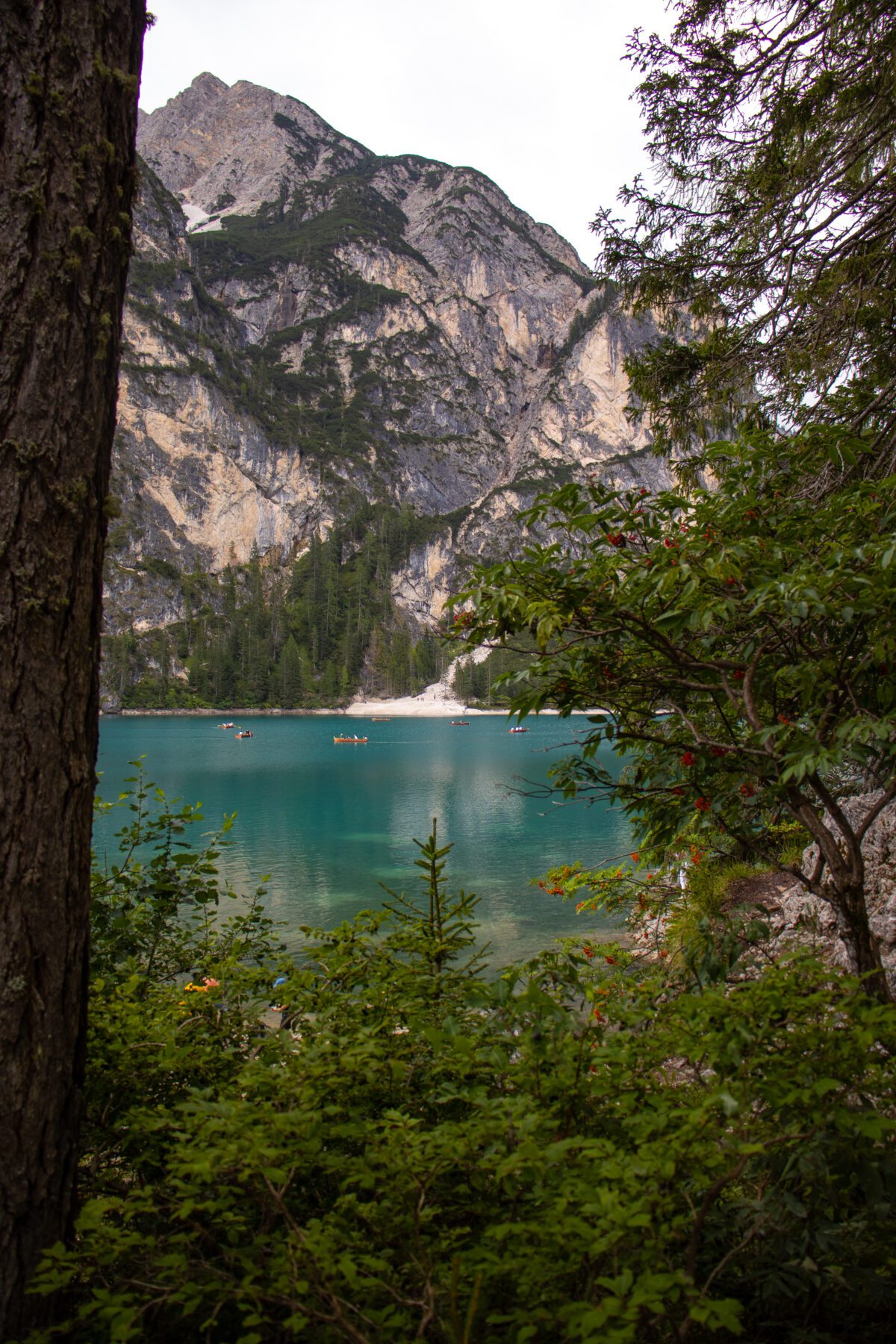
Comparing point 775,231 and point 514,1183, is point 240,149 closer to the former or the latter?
point 775,231

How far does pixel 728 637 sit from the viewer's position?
2406 mm

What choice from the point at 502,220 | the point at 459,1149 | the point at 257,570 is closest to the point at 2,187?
the point at 459,1149

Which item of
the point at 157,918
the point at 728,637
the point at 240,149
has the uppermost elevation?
the point at 240,149

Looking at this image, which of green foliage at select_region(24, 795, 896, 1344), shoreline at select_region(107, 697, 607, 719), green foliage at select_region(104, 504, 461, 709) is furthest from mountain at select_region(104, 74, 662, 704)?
green foliage at select_region(24, 795, 896, 1344)

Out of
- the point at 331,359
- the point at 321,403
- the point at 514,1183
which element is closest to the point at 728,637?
the point at 514,1183

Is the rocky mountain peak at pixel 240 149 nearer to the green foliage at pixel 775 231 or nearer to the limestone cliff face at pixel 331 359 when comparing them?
the limestone cliff face at pixel 331 359

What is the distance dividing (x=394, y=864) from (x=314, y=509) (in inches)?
5051

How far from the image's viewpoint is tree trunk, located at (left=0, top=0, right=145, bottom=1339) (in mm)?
1686

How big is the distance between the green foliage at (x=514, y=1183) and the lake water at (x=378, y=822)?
0.98 m

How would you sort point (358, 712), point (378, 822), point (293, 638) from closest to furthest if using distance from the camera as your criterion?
point (378, 822), point (358, 712), point (293, 638)

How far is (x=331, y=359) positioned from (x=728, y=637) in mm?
177415

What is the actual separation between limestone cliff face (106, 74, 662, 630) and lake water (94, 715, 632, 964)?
73.6m

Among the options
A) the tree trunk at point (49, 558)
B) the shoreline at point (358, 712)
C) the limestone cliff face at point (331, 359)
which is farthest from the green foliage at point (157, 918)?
the limestone cliff face at point (331, 359)

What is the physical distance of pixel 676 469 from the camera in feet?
16.2
